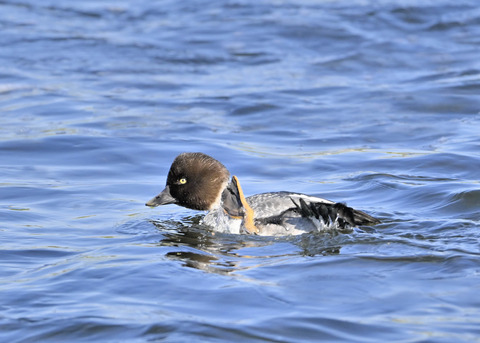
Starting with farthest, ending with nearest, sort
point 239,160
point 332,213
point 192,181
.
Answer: point 239,160
point 192,181
point 332,213

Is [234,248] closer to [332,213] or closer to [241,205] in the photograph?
[241,205]

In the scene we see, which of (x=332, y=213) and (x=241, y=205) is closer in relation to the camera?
(x=332, y=213)

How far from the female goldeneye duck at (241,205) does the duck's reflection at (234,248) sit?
0.36 ft

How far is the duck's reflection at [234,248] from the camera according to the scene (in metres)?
7.12

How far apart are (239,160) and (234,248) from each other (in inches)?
149

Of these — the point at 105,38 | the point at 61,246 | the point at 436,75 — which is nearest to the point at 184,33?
the point at 105,38

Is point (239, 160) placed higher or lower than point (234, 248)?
higher

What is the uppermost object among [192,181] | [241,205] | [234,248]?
[192,181]

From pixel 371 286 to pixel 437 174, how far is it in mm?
4303

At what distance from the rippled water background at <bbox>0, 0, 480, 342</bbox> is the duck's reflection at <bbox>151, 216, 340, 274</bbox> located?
1.3 inches

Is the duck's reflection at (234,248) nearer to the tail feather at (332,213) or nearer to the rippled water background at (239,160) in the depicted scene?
the rippled water background at (239,160)

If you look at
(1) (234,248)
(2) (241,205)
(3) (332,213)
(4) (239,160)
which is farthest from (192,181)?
(4) (239,160)

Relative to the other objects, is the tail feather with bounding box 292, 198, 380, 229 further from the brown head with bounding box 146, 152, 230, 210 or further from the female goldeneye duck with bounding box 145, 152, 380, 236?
the brown head with bounding box 146, 152, 230, 210

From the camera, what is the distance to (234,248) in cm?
763
